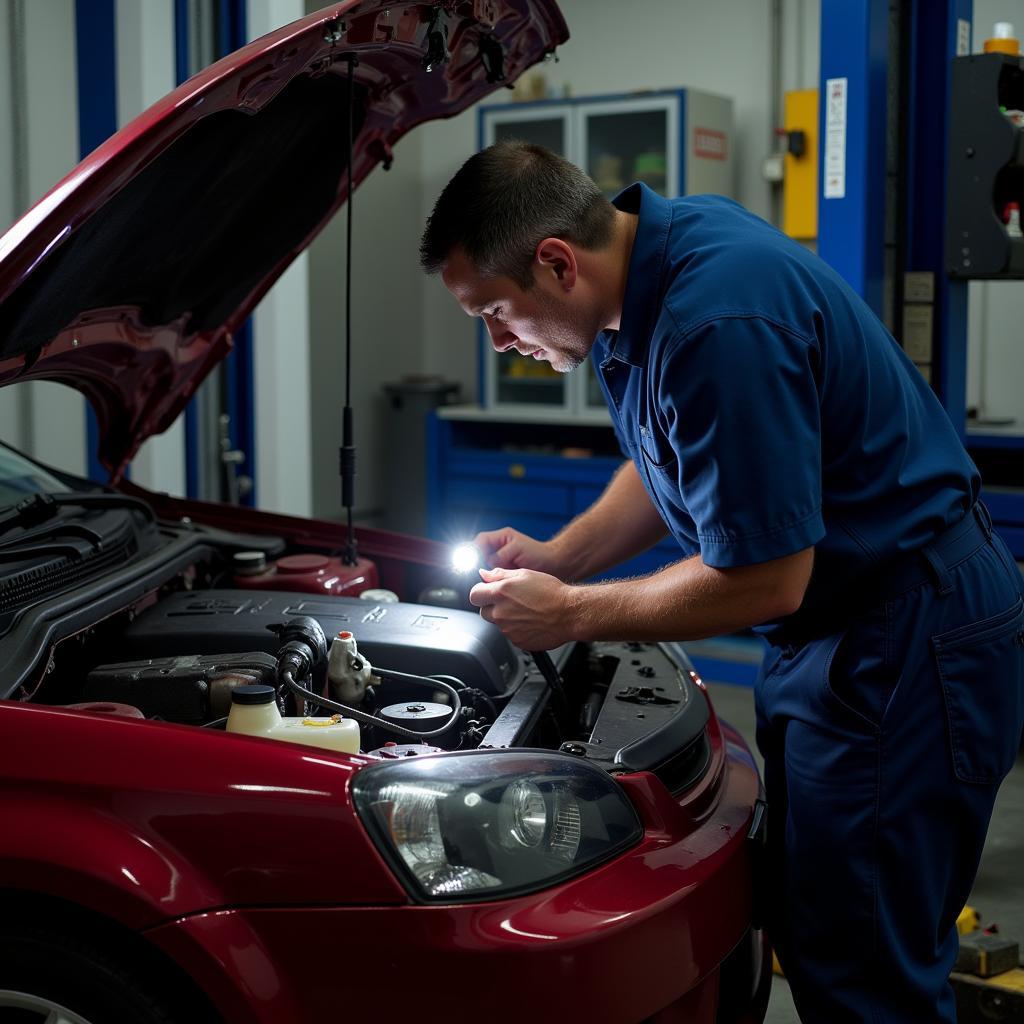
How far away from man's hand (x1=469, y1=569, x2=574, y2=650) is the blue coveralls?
222mm

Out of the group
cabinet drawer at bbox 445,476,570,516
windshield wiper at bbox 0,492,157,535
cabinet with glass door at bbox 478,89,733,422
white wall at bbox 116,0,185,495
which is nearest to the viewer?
windshield wiper at bbox 0,492,157,535

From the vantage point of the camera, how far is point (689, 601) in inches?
62.4

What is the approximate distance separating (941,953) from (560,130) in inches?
198

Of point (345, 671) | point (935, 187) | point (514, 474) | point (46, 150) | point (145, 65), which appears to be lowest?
point (514, 474)

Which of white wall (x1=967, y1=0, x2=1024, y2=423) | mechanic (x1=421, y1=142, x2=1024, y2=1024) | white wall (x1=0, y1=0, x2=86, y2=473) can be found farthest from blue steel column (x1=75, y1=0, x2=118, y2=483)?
white wall (x1=967, y1=0, x2=1024, y2=423)

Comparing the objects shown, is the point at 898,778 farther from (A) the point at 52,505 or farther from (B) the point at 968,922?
(A) the point at 52,505

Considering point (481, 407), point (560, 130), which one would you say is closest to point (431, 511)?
point (481, 407)

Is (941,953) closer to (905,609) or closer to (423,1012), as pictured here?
(905,609)

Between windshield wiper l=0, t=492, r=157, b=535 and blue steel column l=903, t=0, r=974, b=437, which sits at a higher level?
blue steel column l=903, t=0, r=974, b=437

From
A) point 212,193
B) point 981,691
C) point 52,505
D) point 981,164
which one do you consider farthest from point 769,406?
point 981,164

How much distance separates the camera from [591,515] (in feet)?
7.14

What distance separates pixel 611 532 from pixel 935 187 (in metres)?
1.81

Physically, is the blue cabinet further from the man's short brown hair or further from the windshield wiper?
the man's short brown hair

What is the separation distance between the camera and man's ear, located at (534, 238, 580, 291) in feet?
5.37
